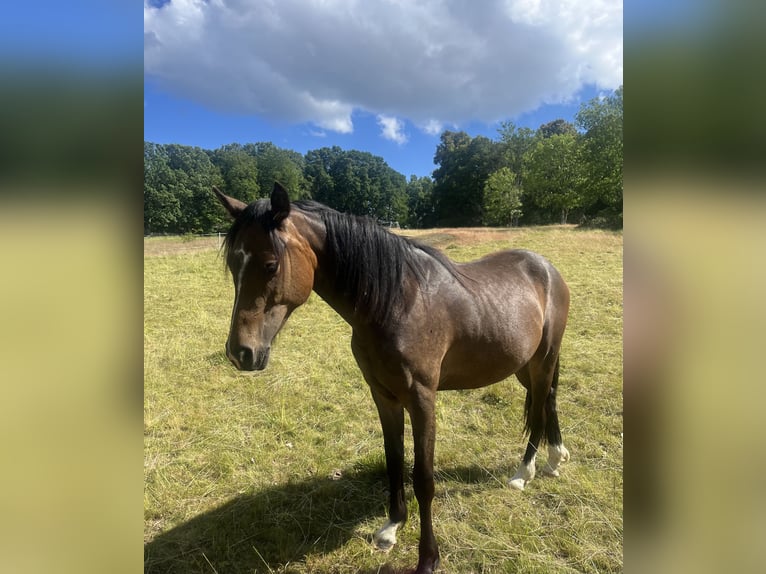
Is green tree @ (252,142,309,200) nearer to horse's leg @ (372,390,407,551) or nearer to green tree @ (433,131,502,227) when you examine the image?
horse's leg @ (372,390,407,551)

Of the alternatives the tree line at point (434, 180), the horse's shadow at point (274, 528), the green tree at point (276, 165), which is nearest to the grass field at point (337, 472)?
the horse's shadow at point (274, 528)

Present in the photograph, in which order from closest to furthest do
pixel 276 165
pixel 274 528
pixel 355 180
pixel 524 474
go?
pixel 274 528, pixel 524 474, pixel 276 165, pixel 355 180

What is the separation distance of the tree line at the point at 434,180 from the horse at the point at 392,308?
1.24ft

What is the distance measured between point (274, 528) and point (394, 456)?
94cm

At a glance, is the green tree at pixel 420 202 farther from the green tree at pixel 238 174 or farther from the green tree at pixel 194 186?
the green tree at pixel 194 186

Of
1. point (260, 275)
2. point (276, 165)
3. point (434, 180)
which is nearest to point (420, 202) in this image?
point (434, 180)

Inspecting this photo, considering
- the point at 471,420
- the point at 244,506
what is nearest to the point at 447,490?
the point at 471,420

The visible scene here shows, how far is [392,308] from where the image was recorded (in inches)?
80.4

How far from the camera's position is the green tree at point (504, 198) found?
90.6ft

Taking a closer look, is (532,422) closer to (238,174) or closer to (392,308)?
(392,308)

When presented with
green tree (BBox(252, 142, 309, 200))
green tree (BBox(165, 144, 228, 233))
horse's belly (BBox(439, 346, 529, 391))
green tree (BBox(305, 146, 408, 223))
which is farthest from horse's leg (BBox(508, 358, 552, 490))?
green tree (BBox(305, 146, 408, 223))
